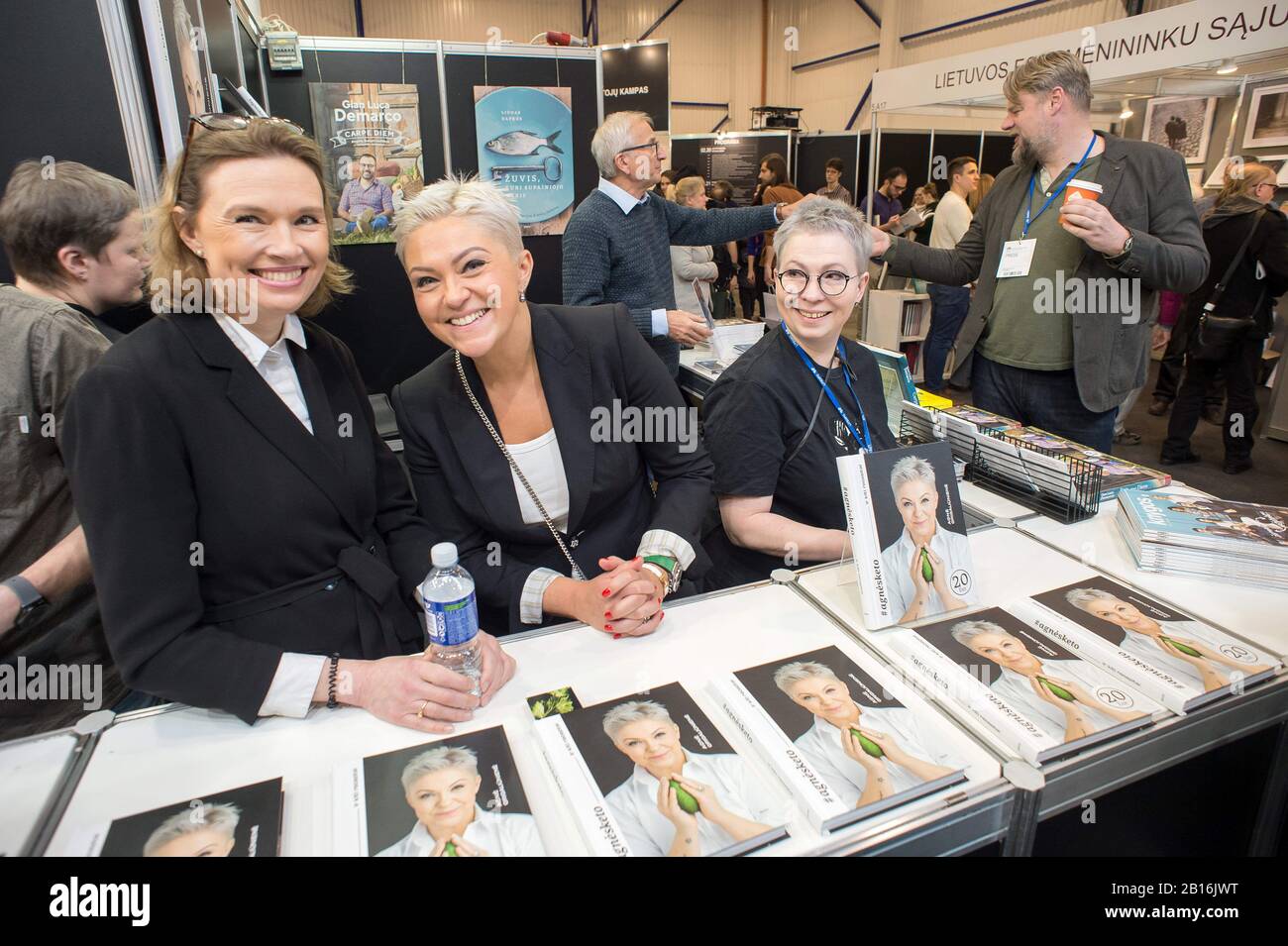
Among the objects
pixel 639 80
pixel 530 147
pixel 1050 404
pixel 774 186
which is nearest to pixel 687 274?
pixel 530 147

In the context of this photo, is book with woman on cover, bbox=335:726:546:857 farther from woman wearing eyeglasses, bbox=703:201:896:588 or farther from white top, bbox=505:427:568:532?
woman wearing eyeglasses, bbox=703:201:896:588

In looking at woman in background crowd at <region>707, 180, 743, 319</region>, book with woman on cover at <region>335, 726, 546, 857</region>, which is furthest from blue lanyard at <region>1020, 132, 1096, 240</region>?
woman in background crowd at <region>707, 180, 743, 319</region>

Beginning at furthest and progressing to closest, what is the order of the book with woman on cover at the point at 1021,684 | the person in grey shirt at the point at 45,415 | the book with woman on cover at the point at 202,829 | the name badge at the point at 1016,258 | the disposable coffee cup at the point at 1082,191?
the name badge at the point at 1016,258 → the disposable coffee cup at the point at 1082,191 → the person in grey shirt at the point at 45,415 → the book with woman on cover at the point at 1021,684 → the book with woman on cover at the point at 202,829

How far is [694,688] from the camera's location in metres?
1.15

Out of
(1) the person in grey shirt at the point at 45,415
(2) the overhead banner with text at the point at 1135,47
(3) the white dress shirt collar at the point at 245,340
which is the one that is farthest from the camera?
(2) the overhead banner with text at the point at 1135,47

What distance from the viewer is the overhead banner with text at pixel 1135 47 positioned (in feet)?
10.9

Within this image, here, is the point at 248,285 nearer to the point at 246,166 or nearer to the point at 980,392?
the point at 246,166

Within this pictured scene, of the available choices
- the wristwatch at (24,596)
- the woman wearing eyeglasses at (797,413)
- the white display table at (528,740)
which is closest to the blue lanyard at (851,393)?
the woman wearing eyeglasses at (797,413)

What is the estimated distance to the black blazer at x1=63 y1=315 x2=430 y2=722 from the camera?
1.05 meters

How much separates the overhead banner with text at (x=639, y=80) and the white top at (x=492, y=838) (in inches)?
215

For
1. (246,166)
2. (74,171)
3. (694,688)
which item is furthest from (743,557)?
(74,171)

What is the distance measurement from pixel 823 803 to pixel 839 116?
49.2 feet

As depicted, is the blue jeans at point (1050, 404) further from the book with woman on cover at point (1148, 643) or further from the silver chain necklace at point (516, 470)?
the silver chain necklace at point (516, 470)

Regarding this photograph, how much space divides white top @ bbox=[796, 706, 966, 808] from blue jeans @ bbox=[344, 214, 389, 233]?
3.90 m
